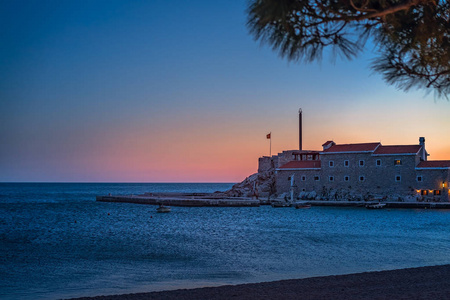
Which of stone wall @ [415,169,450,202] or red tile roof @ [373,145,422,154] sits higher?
red tile roof @ [373,145,422,154]

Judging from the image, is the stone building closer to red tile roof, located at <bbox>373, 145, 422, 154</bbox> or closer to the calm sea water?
red tile roof, located at <bbox>373, 145, 422, 154</bbox>

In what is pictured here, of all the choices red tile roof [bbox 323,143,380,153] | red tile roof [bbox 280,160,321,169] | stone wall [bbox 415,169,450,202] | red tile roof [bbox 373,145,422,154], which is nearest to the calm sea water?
stone wall [bbox 415,169,450,202]

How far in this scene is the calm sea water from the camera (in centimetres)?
1372

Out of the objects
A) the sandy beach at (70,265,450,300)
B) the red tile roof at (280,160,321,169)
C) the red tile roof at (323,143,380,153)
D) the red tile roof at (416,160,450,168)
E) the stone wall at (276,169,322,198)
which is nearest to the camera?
the sandy beach at (70,265,450,300)

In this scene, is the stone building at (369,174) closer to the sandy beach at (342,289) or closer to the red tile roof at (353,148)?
the red tile roof at (353,148)

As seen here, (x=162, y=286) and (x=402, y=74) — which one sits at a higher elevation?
(x=402, y=74)

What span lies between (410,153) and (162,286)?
133 ft

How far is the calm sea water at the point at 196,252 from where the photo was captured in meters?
13.7

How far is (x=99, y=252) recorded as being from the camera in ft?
66.6

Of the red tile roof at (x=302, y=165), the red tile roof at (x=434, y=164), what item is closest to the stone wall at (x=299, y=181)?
the red tile roof at (x=302, y=165)

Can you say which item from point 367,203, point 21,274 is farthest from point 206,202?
point 21,274

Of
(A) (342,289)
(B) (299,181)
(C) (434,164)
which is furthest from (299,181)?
(A) (342,289)

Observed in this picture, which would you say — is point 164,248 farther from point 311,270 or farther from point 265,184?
point 265,184

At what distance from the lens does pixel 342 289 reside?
33.6ft
